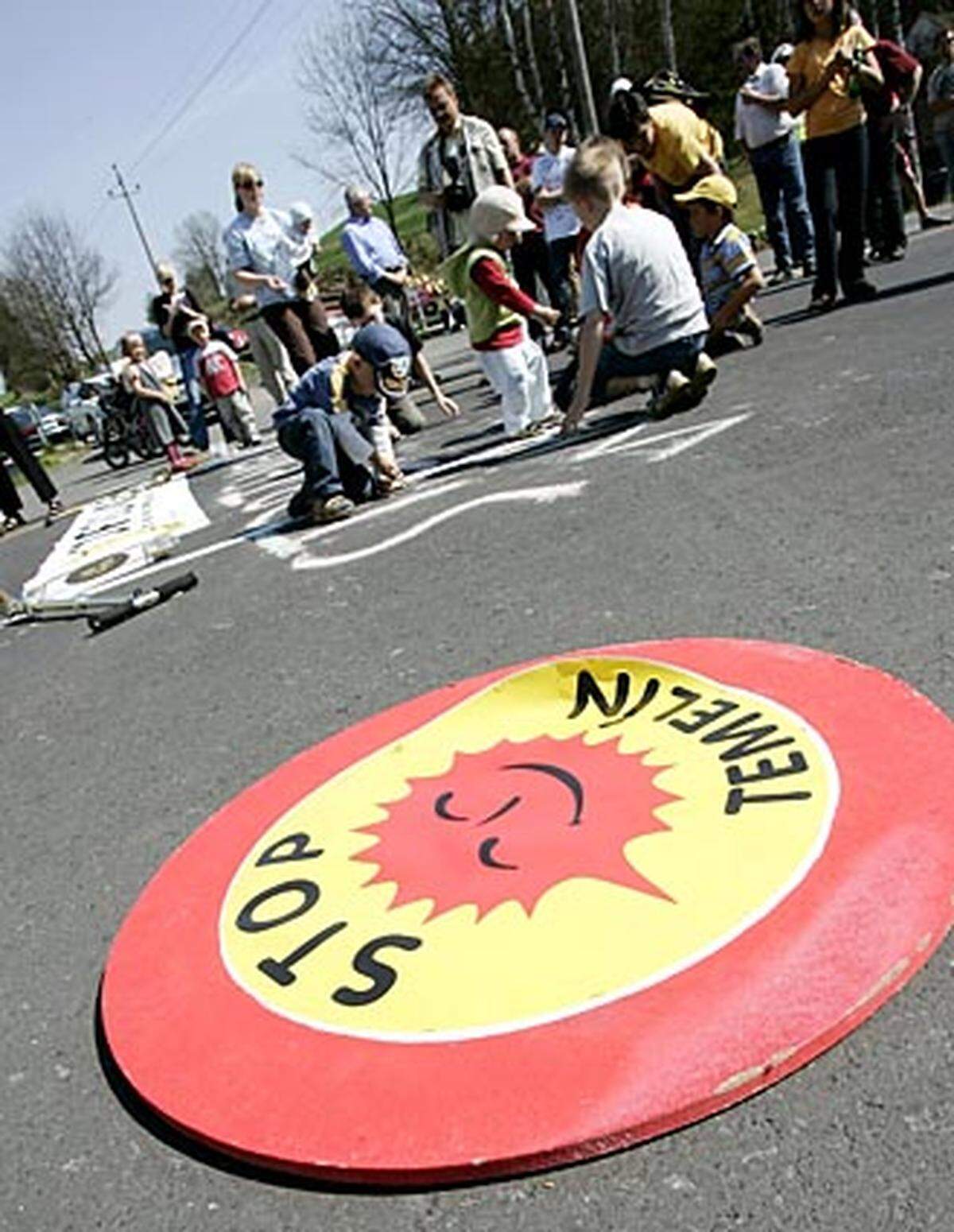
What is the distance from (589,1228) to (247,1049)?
28.4 inches

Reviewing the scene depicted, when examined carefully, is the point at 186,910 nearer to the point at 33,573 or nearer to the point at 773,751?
the point at 773,751

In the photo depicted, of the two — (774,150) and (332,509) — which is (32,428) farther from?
(332,509)

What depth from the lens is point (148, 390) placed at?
1209 cm

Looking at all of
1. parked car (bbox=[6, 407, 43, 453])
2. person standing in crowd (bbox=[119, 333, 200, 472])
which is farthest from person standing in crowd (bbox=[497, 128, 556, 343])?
parked car (bbox=[6, 407, 43, 453])

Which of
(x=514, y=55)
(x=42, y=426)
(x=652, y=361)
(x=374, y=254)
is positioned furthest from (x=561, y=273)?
(x=514, y=55)

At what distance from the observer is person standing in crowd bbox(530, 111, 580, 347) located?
9070 mm

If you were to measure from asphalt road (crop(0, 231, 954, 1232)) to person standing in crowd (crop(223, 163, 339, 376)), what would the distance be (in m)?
1.86

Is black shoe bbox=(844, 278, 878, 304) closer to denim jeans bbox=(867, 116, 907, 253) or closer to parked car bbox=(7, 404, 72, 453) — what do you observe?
denim jeans bbox=(867, 116, 907, 253)

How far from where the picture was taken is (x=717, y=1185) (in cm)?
149

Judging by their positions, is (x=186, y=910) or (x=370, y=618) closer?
(x=186, y=910)

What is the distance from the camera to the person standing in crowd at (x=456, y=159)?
7.32 metres

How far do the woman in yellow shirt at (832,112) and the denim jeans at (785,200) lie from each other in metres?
1.85

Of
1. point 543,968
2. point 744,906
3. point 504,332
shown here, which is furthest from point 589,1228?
point 504,332

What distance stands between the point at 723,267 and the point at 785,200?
3.01 meters
